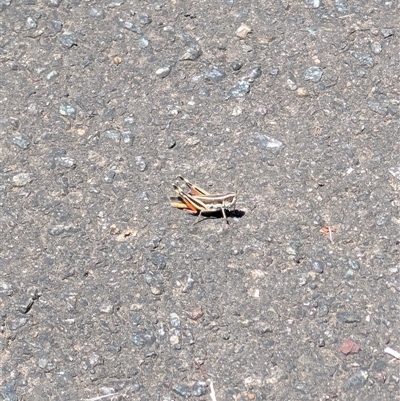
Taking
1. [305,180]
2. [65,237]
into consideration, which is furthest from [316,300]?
[65,237]

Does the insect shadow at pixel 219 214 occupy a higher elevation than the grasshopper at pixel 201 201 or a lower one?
lower

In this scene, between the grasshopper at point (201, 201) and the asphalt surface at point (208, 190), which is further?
the grasshopper at point (201, 201)

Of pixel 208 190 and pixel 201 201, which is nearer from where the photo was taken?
pixel 201 201

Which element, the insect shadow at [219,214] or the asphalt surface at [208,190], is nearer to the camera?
the asphalt surface at [208,190]

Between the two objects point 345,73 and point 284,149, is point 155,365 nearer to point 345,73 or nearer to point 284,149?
point 284,149
